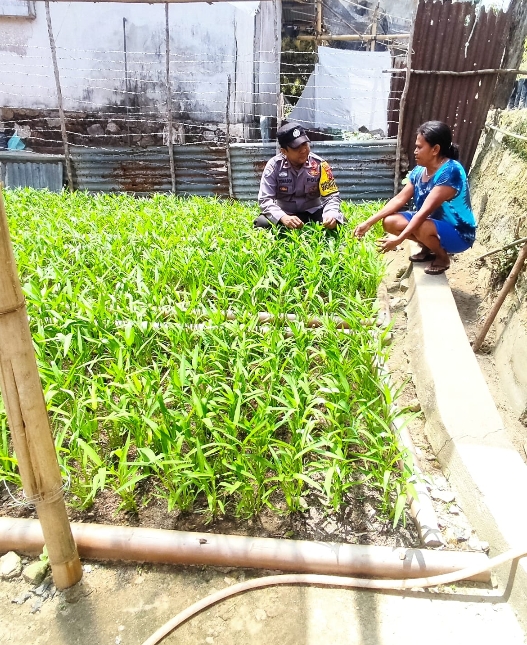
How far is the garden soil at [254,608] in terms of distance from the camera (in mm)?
1416

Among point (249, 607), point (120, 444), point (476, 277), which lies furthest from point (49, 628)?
point (476, 277)

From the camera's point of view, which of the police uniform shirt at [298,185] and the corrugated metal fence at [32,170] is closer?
the police uniform shirt at [298,185]

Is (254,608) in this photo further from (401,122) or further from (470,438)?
(401,122)

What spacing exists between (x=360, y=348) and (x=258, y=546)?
107cm

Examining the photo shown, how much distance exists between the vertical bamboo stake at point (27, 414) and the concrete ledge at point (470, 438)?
1330 millimetres

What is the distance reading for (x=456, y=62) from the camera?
650 centimetres

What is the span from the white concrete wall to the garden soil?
7905 millimetres

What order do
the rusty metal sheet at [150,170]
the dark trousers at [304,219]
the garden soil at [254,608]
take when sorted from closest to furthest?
the garden soil at [254,608] < the dark trousers at [304,219] < the rusty metal sheet at [150,170]

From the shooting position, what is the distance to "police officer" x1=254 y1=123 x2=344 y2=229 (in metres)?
4.17

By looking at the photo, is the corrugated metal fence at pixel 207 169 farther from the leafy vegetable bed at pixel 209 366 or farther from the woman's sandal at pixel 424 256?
the woman's sandal at pixel 424 256

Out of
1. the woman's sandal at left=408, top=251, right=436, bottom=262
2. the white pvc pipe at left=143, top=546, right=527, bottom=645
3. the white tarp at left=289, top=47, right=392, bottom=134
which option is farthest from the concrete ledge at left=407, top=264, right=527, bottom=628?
the white tarp at left=289, top=47, right=392, bottom=134

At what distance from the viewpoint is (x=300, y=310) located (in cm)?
292

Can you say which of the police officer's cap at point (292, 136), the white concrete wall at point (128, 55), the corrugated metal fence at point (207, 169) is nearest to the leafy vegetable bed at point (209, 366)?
the police officer's cap at point (292, 136)

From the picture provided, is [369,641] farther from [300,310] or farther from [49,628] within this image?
[300,310]
